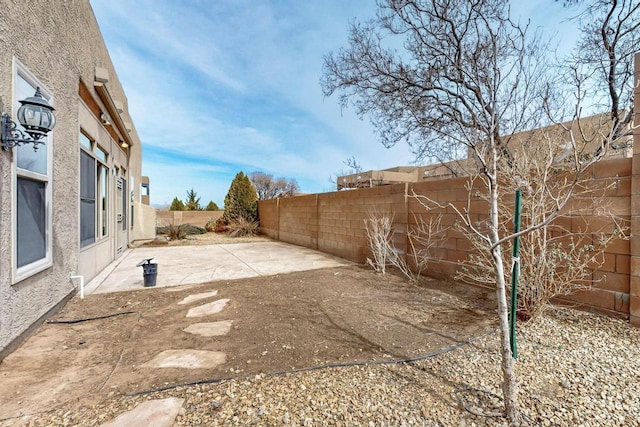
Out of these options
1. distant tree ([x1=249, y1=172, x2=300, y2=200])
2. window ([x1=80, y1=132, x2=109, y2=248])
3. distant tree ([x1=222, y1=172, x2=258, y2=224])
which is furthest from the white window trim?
distant tree ([x1=249, y1=172, x2=300, y2=200])

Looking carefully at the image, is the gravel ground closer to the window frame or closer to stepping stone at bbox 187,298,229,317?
stepping stone at bbox 187,298,229,317

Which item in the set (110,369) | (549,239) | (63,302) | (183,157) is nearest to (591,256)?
(549,239)

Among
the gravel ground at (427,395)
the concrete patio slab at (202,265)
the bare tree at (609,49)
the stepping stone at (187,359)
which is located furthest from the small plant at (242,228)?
the bare tree at (609,49)

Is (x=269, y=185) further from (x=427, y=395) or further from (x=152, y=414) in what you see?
(x=427, y=395)

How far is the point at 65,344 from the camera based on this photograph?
9.00ft

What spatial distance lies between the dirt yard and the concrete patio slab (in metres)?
0.70

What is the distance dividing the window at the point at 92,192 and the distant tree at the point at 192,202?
14826mm

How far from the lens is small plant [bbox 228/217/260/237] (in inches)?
535

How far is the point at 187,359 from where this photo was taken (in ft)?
7.95

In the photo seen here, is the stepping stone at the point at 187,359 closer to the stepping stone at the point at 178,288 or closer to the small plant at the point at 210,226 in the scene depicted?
the stepping stone at the point at 178,288

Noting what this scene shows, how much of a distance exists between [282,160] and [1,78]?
61.4 ft

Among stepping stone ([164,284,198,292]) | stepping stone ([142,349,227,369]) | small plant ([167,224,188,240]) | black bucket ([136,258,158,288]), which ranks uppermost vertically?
small plant ([167,224,188,240])

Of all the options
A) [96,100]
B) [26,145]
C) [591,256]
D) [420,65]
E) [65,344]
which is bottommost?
[65,344]

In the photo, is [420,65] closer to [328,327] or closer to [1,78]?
[328,327]
